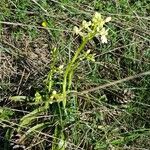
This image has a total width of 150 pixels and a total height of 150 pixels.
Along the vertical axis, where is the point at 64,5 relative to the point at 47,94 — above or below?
above

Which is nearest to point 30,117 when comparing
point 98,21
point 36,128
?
point 36,128

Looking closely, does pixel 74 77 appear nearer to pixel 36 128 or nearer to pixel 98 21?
pixel 36 128

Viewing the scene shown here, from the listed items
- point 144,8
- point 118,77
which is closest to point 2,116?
point 118,77

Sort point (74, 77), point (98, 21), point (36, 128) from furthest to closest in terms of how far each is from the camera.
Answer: point (74, 77) → point (36, 128) → point (98, 21)

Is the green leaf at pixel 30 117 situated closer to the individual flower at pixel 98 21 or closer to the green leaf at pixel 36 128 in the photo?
the green leaf at pixel 36 128

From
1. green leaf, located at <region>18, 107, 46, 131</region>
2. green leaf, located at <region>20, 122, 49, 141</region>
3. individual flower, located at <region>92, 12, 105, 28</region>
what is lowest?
green leaf, located at <region>20, 122, 49, 141</region>

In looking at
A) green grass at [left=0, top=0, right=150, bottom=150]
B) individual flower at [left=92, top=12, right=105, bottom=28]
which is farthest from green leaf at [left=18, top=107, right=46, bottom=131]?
individual flower at [left=92, top=12, right=105, bottom=28]

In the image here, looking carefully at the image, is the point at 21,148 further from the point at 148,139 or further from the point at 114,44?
the point at 114,44

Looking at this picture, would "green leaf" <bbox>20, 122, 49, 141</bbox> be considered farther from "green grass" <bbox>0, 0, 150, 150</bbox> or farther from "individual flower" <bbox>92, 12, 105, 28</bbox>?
"individual flower" <bbox>92, 12, 105, 28</bbox>
